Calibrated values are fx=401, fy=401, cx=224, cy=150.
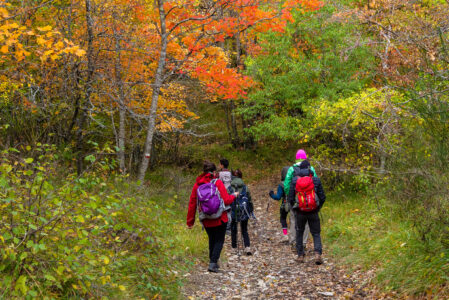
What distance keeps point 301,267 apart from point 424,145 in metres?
3.37

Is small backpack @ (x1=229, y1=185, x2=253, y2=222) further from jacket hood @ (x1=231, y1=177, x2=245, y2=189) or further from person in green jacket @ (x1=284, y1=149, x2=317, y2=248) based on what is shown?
person in green jacket @ (x1=284, y1=149, x2=317, y2=248)

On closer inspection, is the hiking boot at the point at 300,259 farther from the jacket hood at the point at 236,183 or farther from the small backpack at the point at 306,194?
the jacket hood at the point at 236,183

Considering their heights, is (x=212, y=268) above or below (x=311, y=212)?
below

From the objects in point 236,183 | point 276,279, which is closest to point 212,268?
point 276,279

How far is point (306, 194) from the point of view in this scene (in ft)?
23.8

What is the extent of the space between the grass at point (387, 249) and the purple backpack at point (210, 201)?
2.59 metres

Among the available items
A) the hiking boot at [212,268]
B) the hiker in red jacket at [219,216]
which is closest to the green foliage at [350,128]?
the hiker in red jacket at [219,216]

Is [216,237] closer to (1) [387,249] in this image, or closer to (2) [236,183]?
(2) [236,183]

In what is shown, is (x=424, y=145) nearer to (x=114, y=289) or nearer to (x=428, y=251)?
(x=428, y=251)

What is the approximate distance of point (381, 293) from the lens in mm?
5520

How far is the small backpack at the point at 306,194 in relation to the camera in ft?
23.8

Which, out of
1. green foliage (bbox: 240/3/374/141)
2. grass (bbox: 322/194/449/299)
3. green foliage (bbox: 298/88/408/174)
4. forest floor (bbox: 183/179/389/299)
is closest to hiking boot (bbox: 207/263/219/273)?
forest floor (bbox: 183/179/389/299)

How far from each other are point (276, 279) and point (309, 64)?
27.8 feet

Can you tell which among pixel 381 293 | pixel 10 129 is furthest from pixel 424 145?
pixel 10 129
